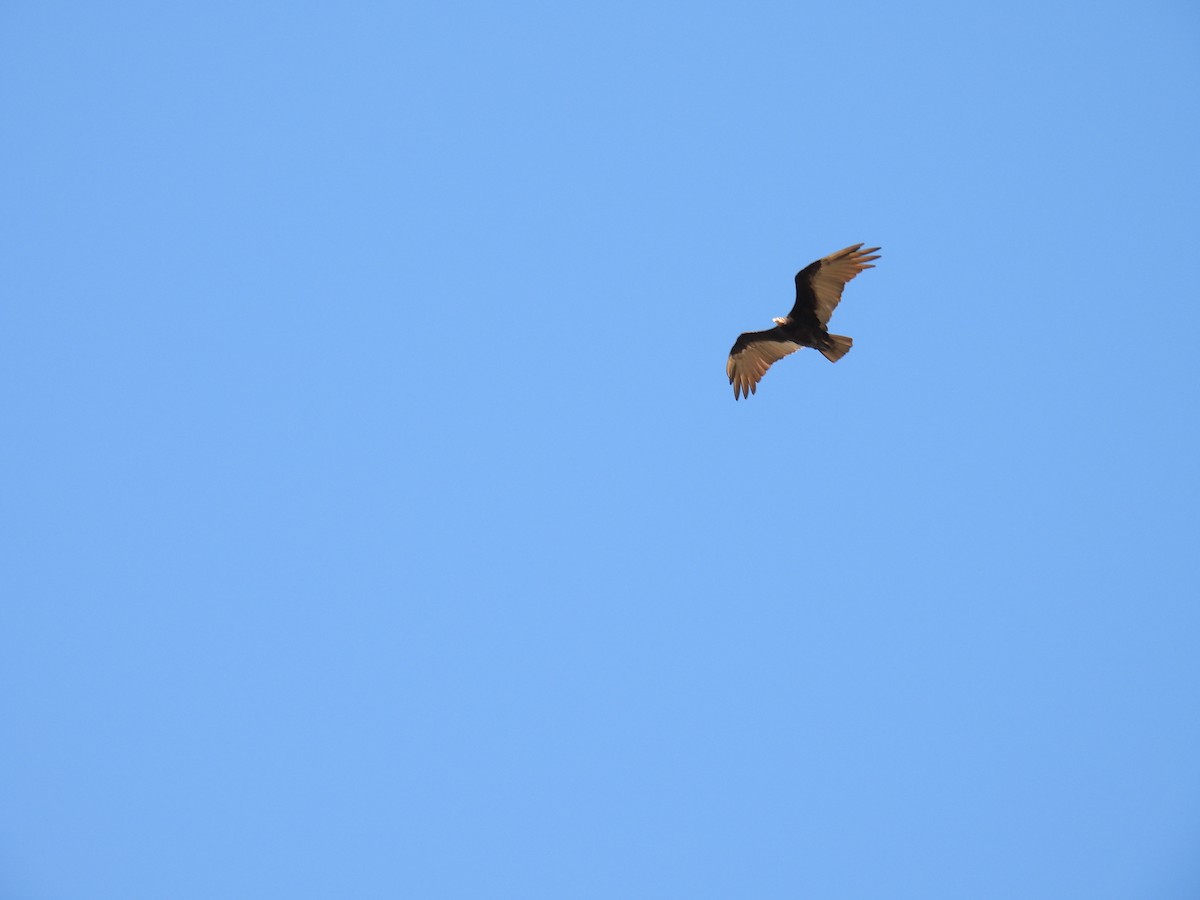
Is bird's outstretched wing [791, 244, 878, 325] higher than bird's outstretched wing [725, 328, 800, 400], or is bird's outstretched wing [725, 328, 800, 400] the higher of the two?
bird's outstretched wing [725, 328, 800, 400]

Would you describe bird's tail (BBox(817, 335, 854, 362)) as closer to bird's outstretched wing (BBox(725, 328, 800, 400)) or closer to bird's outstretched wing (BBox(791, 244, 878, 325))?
bird's outstretched wing (BBox(791, 244, 878, 325))

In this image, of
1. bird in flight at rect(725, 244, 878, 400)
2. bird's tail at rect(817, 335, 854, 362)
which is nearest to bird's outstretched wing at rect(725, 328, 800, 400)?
bird in flight at rect(725, 244, 878, 400)

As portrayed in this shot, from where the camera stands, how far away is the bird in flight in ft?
73.4

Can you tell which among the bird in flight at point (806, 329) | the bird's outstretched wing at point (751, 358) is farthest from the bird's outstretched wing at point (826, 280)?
the bird's outstretched wing at point (751, 358)

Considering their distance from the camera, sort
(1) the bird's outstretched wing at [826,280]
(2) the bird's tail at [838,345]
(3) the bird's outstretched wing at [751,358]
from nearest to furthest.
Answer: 1. (1) the bird's outstretched wing at [826,280]
2. (2) the bird's tail at [838,345]
3. (3) the bird's outstretched wing at [751,358]

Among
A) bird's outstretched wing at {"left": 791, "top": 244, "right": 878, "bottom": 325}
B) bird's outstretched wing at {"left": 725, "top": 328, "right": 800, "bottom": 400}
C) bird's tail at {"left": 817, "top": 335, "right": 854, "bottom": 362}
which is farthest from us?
bird's outstretched wing at {"left": 725, "top": 328, "right": 800, "bottom": 400}

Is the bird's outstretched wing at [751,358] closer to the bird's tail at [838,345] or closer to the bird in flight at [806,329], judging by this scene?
the bird in flight at [806,329]

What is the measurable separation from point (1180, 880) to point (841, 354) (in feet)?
193

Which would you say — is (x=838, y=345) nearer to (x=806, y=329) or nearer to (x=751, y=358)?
(x=806, y=329)

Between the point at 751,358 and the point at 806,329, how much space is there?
2.02 m

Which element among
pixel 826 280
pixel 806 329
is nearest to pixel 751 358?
pixel 806 329

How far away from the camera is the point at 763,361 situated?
83.3 ft

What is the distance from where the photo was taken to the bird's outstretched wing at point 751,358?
25141mm

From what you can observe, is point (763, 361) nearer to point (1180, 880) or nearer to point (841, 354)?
point (841, 354)
